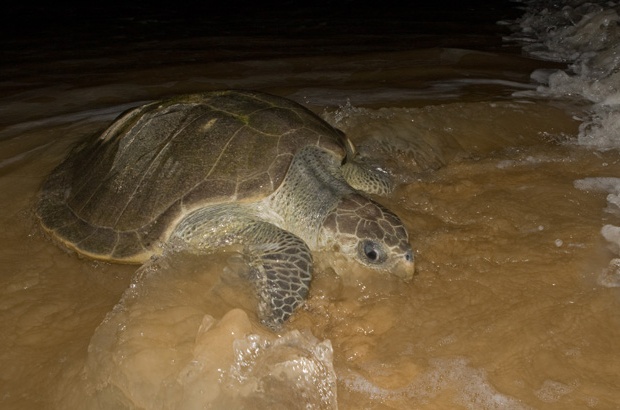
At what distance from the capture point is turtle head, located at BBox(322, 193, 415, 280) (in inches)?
105

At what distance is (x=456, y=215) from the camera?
3.28 metres

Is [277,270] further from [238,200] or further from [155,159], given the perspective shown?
[155,159]

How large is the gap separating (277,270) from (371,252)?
1.68 feet

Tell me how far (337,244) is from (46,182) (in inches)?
A: 97.0

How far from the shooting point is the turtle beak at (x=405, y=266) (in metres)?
2.62

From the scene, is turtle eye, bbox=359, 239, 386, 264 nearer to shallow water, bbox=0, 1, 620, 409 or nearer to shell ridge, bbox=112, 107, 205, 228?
shallow water, bbox=0, 1, 620, 409

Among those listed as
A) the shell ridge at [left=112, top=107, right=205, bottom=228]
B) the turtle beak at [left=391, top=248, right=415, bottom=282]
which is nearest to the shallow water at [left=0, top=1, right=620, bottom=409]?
the turtle beak at [left=391, top=248, right=415, bottom=282]

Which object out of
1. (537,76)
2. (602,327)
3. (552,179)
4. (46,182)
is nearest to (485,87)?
(537,76)

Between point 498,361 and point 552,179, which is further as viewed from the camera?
point 552,179

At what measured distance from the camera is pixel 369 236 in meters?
2.74

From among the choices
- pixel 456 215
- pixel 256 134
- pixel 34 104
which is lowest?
pixel 34 104

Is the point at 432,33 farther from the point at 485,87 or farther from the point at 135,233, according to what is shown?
the point at 135,233

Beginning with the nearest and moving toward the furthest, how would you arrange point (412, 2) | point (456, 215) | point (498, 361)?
point (498, 361) → point (456, 215) → point (412, 2)

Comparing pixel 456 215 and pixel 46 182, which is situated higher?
pixel 456 215
